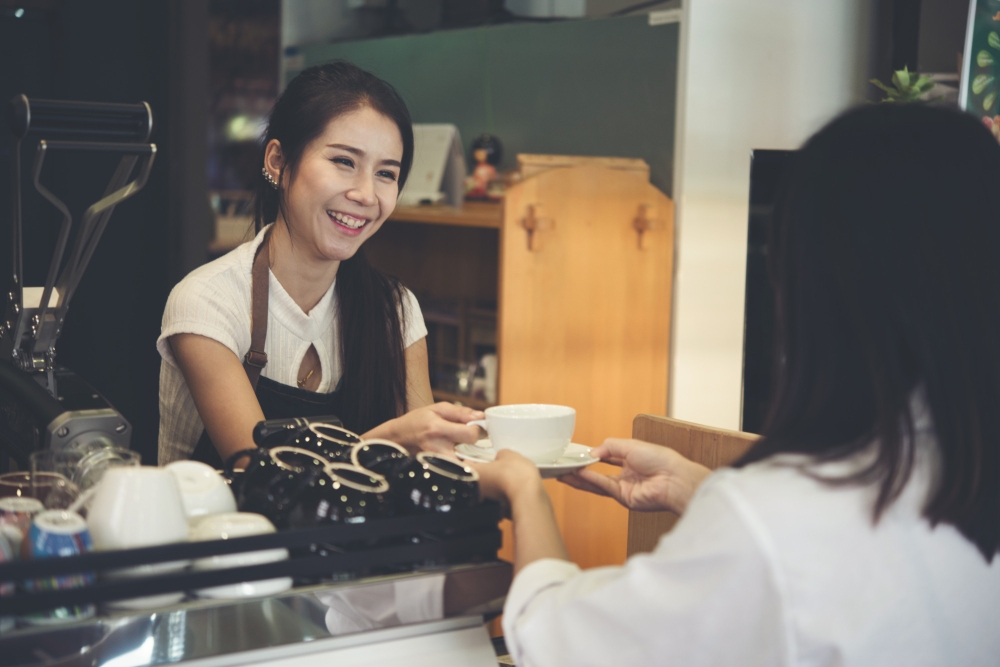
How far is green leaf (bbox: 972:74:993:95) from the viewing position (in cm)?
224

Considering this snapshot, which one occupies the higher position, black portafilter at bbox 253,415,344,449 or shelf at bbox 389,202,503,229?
shelf at bbox 389,202,503,229

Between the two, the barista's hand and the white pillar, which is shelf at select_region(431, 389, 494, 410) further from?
the barista's hand

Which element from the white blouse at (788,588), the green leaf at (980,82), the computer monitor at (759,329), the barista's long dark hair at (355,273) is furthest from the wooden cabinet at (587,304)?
the white blouse at (788,588)

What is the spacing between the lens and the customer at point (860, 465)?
0.69 m

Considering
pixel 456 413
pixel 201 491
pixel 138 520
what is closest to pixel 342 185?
pixel 456 413

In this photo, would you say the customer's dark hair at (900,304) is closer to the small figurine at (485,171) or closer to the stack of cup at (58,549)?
the stack of cup at (58,549)

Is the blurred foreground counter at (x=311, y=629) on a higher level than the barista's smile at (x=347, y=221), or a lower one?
lower

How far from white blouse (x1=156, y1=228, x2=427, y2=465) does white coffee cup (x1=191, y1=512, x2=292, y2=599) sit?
0.75 metres

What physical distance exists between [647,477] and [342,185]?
0.77 metres

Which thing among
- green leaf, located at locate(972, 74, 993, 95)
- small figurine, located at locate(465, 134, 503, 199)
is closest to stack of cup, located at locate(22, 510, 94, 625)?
green leaf, located at locate(972, 74, 993, 95)

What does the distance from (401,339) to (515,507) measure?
35.1 inches

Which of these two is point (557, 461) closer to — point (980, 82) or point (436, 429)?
point (436, 429)

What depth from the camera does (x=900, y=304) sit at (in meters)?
0.72

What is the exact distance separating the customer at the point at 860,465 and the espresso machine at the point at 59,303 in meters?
0.53
